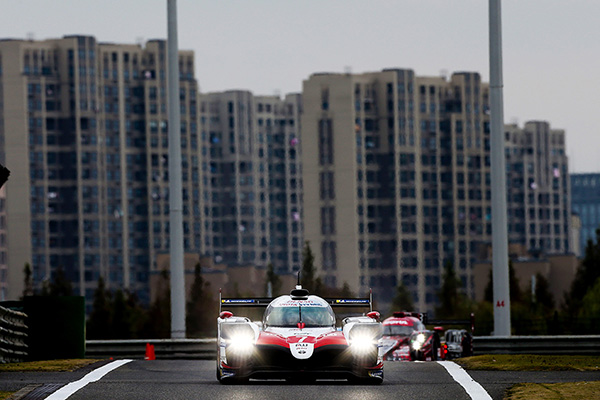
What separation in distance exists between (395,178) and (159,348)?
157612mm

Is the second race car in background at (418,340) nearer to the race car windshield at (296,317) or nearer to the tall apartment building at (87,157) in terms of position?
the race car windshield at (296,317)

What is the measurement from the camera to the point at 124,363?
1994cm

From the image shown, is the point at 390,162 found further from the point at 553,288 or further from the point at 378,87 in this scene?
the point at 553,288

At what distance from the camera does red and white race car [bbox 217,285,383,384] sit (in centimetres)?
1608

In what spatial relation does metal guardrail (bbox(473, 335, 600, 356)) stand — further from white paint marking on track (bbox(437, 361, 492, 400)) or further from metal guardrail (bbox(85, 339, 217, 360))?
white paint marking on track (bbox(437, 361, 492, 400))

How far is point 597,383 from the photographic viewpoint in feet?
49.8

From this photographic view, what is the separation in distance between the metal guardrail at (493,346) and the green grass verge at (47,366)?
25.2 ft

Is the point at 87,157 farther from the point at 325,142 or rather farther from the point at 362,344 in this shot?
the point at 362,344

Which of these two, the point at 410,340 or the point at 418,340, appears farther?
the point at 410,340

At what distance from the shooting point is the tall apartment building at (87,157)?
171375 millimetres

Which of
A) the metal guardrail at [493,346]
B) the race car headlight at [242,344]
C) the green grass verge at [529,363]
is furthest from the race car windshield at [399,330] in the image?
the race car headlight at [242,344]

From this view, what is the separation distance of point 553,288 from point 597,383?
470 ft

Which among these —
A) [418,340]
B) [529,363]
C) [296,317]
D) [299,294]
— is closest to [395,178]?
[418,340]

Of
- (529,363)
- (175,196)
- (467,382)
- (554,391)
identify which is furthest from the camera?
(175,196)
